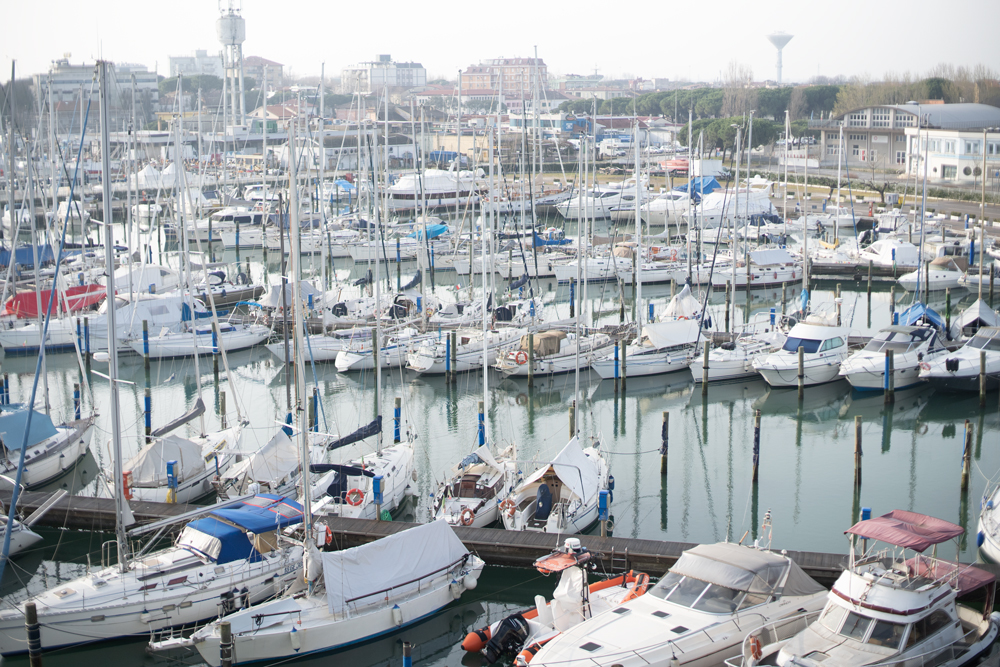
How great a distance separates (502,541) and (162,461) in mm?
8171

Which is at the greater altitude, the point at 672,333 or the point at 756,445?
the point at 672,333

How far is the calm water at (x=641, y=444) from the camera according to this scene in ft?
67.7

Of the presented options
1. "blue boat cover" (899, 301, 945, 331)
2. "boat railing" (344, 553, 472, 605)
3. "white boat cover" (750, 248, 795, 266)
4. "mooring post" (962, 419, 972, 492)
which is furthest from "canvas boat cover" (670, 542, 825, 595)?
"white boat cover" (750, 248, 795, 266)

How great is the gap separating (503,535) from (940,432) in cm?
1548

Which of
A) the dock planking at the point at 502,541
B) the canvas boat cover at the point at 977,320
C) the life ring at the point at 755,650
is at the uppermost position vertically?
the canvas boat cover at the point at 977,320

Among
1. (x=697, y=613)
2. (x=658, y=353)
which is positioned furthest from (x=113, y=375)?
(x=658, y=353)

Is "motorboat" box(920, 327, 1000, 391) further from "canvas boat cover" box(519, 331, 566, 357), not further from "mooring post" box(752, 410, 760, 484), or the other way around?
"canvas boat cover" box(519, 331, 566, 357)

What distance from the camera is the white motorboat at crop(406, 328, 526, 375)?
109 ft

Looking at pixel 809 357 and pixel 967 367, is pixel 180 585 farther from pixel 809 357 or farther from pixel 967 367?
pixel 967 367

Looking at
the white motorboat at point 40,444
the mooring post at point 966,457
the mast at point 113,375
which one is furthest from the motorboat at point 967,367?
the white motorboat at point 40,444

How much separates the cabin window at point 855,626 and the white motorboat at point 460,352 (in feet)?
64.5

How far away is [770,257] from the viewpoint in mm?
46781

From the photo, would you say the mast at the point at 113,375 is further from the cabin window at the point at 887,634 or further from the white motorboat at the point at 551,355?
the white motorboat at the point at 551,355

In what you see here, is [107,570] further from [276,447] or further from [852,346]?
[852,346]
